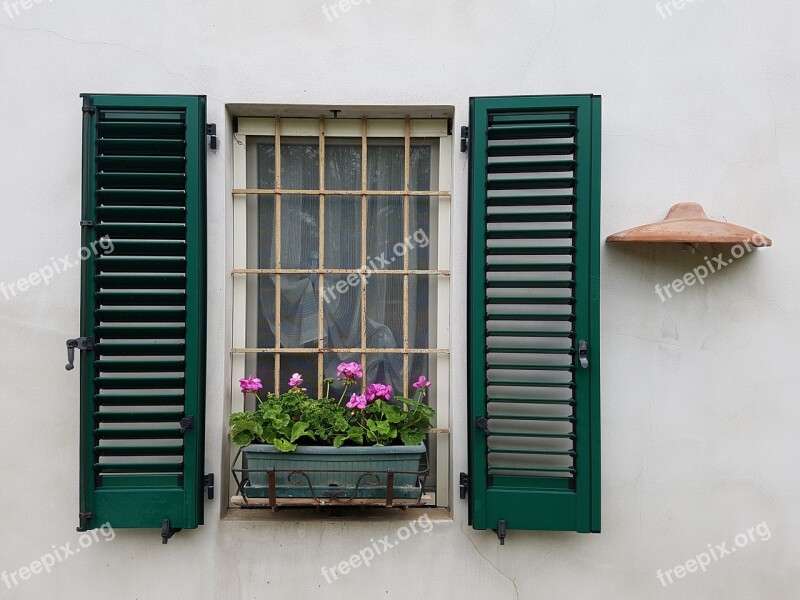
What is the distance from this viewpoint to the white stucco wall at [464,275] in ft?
8.35

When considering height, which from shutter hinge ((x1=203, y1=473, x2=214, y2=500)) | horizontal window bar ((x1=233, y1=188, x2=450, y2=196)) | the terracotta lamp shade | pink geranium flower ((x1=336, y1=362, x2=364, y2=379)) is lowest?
shutter hinge ((x1=203, y1=473, x2=214, y2=500))

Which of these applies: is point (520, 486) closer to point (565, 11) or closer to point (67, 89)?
point (565, 11)

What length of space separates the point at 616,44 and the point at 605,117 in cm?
32

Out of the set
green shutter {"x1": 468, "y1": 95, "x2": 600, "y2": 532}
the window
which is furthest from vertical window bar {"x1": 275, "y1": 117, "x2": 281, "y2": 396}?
green shutter {"x1": 468, "y1": 95, "x2": 600, "y2": 532}

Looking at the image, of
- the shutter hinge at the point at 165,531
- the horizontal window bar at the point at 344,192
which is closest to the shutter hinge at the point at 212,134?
the horizontal window bar at the point at 344,192

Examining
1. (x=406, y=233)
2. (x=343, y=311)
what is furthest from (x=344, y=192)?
(x=343, y=311)

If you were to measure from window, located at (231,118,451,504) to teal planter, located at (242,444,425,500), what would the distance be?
0.33 metres

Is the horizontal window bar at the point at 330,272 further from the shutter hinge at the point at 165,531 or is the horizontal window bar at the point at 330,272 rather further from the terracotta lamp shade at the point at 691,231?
the shutter hinge at the point at 165,531

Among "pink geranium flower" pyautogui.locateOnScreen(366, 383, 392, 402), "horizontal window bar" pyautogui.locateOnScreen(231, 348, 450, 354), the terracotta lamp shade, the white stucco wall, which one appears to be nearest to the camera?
the terracotta lamp shade

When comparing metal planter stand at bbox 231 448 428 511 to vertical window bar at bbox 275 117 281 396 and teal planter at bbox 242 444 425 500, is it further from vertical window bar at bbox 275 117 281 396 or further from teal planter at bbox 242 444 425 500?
vertical window bar at bbox 275 117 281 396

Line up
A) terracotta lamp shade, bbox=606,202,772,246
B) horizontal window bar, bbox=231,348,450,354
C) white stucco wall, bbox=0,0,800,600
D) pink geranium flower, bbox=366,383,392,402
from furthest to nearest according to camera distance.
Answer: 1. horizontal window bar, bbox=231,348,450,354
2. white stucco wall, bbox=0,0,800,600
3. pink geranium flower, bbox=366,383,392,402
4. terracotta lamp shade, bbox=606,202,772,246

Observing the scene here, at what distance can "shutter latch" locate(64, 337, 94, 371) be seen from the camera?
2.35 m

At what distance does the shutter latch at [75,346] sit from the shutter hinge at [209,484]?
28.0 inches

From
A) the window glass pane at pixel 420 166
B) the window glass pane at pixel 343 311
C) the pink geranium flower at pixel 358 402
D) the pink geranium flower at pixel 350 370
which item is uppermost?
the window glass pane at pixel 420 166
